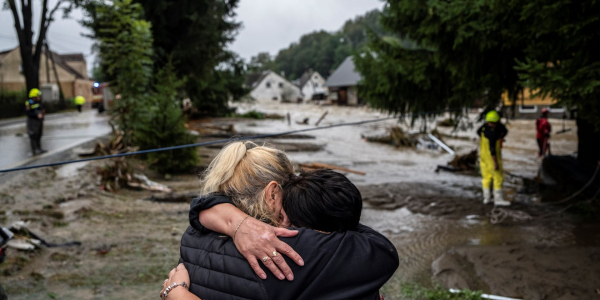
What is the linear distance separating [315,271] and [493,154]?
7576 mm

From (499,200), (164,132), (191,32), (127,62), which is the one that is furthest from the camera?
(191,32)

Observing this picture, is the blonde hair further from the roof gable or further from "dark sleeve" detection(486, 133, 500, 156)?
the roof gable

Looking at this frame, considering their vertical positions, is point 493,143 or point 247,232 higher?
point 247,232

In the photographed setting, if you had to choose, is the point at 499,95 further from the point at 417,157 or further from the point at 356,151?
the point at 356,151

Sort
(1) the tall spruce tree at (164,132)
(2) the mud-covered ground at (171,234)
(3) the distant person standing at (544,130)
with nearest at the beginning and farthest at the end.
→ (2) the mud-covered ground at (171,234) < (1) the tall spruce tree at (164,132) < (3) the distant person standing at (544,130)

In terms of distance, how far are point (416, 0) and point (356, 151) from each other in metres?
11.7

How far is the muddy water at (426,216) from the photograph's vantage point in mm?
6141

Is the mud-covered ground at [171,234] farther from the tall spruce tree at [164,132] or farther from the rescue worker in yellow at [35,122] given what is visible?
the rescue worker in yellow at [35,122]

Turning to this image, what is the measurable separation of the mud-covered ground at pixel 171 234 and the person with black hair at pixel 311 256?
32.6 inches

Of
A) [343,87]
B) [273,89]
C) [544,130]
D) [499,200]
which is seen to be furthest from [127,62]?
[273,89]

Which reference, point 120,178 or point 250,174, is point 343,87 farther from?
point 250,174

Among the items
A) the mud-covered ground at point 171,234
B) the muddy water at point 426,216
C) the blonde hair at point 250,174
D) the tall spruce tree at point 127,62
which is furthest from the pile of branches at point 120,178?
the blonde hair at point 250,174

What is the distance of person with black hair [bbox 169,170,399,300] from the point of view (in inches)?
61.1

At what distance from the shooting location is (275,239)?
1587mm
